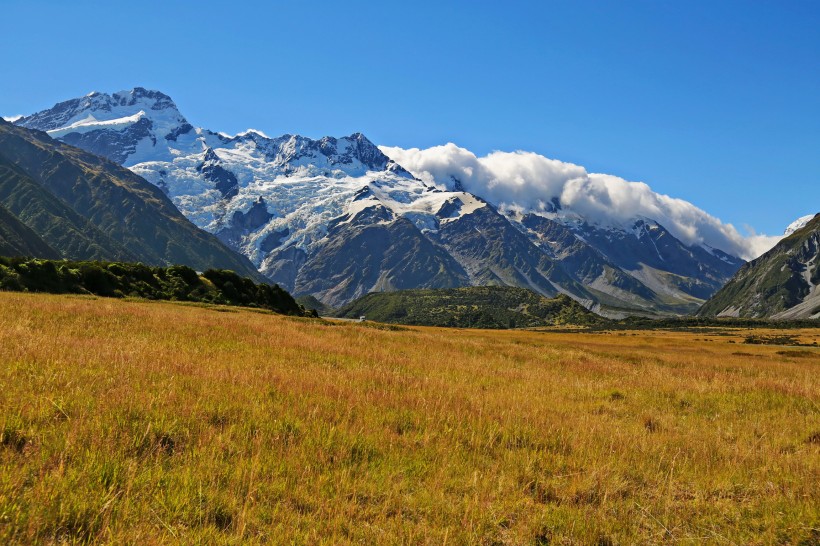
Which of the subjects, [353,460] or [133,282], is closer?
[353,460]

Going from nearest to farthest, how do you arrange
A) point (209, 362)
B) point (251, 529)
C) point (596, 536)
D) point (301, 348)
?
point (251, 529) → point (596, 536) → point (209, 362) → point (301, 348)

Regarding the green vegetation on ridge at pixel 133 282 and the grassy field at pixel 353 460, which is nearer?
the grassy field at pixel 353 460

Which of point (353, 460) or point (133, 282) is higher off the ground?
point (353, 460)

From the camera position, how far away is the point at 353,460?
7012 mm

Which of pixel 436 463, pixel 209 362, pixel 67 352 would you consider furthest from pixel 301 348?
pixel 436 463

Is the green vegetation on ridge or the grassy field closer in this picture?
the grassy field

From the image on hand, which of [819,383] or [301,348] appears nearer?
[301,348]

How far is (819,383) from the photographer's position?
1909 cm

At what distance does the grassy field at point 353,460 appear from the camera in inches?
198

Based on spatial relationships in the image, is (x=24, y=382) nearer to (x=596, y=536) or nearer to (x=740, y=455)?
(x=596, y=536)

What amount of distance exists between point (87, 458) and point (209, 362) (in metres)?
6.67

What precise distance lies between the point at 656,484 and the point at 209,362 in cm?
990

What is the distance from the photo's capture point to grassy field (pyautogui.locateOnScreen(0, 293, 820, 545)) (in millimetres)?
5035

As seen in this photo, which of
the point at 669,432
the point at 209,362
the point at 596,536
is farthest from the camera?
the point at 209,362
